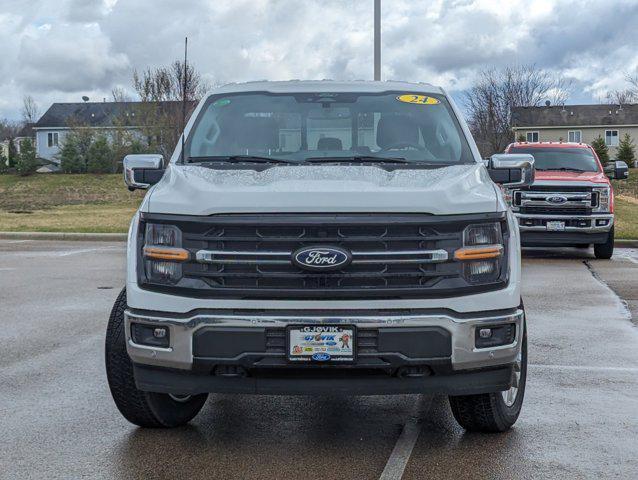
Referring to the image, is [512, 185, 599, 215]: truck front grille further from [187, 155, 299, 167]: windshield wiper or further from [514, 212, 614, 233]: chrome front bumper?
[187, 155, 299, 167]: windshield wiper

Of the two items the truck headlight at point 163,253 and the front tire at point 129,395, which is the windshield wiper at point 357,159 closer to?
the truck headlight at point 163,253

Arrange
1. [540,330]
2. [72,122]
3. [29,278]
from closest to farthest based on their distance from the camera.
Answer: [540,330]
[29,278]
[72,122]

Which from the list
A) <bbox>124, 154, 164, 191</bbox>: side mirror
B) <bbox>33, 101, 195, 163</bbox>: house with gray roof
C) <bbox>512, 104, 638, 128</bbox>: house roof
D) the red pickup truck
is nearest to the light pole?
the red pickup truck

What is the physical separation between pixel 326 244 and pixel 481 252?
0.76 meters

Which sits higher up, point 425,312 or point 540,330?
point 425,312

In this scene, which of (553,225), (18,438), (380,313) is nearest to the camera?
(380,313)

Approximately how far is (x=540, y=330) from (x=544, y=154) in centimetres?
884

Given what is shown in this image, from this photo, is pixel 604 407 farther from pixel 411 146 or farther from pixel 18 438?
pixel 18 438

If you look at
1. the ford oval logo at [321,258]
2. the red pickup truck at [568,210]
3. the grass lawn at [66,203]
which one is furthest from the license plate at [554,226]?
the ford oval logo at [321,258]

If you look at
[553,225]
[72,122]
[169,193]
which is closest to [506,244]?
[169,193]

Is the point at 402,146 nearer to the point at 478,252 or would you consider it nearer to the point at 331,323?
the point at 478,252

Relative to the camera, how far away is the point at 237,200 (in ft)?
14.9

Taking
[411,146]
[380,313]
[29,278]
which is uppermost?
[411,146]

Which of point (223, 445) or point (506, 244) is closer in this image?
point (506, 244)
